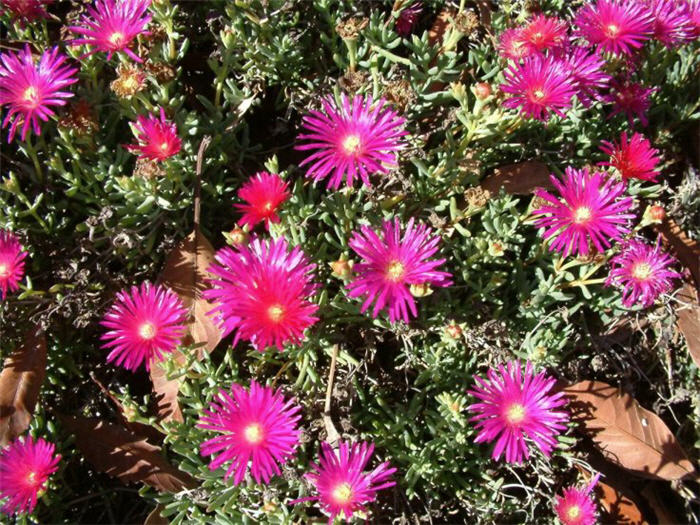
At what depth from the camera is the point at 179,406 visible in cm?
213

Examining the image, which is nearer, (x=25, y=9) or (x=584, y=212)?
(x=584, y=212)

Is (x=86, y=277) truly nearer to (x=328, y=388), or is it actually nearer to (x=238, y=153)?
(x=238, y=153)

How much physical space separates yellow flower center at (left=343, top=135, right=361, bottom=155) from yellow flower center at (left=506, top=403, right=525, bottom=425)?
0.90m

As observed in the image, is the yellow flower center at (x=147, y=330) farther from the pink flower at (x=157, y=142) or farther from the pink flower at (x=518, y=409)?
the pink flower at (x=518, y=409)

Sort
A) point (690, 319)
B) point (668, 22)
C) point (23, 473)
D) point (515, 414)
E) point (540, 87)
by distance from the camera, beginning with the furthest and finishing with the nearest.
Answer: point (690, 319) < point (668, 22) < point (540, 87) < point (515, 414) < point (23, 473)

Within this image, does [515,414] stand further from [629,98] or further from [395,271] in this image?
[629,98]

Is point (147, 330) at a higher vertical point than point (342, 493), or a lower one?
higher

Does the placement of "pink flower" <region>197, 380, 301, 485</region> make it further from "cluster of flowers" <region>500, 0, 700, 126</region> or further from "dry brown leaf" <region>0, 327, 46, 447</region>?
"cluster of flowers" <region>500, 0, 700, 126</region>

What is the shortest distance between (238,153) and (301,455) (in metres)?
1.14

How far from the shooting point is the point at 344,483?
68.9 inches

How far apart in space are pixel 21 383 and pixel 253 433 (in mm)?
898

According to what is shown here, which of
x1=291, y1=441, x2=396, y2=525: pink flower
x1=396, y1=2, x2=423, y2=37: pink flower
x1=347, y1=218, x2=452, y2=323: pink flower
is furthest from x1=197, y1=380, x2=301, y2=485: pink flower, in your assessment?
x1=396, y1=2, x2=423, y2=37: pink flower

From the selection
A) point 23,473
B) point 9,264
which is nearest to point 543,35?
A: point 9,264

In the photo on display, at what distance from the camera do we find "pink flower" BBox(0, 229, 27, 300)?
6.25 ft
